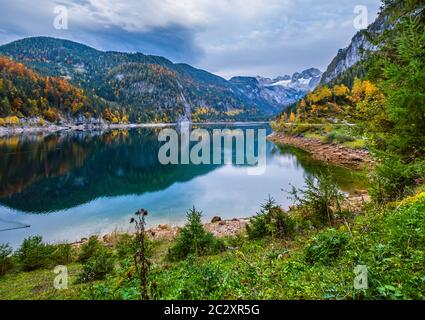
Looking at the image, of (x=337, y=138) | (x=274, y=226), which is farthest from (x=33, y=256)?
(x=337, y=138)

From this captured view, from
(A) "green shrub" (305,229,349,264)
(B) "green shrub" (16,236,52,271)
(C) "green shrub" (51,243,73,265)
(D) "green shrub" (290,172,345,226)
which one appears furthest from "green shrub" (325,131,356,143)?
(B) "green shrub" (16,236,52,271)

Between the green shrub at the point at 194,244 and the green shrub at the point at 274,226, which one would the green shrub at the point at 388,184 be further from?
the green shrub at the point at 194,244

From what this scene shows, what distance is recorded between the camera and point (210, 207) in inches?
1072

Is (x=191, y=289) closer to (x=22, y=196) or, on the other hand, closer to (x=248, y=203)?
(x=248, y=203)

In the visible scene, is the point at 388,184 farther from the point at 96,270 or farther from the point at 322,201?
the point at 96,270

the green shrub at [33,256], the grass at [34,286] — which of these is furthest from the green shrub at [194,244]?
the green shrub at [33,256]

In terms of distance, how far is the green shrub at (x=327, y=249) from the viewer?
264 inches

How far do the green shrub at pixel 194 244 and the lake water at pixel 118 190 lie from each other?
6.41m

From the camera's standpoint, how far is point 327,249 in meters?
6.85

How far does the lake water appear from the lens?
76.0 ft

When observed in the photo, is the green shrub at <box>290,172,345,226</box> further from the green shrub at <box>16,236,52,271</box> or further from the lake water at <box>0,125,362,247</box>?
the green shrub at <box>16,236,52,271</box>

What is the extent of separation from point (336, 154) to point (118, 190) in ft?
123
